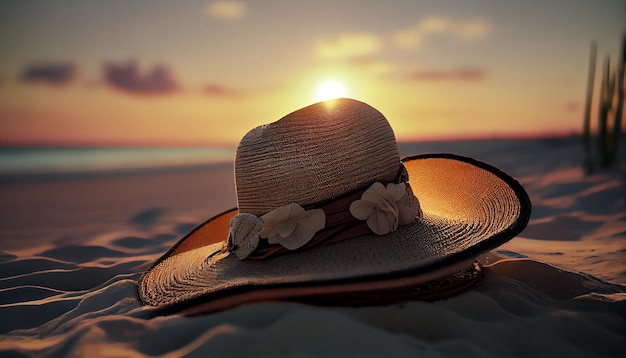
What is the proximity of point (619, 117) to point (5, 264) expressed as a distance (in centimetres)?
694

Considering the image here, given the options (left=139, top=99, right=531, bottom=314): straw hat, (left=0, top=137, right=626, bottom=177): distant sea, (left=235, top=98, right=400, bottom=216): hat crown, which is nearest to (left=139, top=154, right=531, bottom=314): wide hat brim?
(left=139, top=99, right=531, bottom=314): straw hat

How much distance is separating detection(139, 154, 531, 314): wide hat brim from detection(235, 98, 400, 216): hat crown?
0.77 ft

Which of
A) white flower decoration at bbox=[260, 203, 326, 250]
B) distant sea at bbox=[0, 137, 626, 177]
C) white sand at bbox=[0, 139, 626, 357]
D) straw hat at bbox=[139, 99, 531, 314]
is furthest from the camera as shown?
distant sea at bbox=[0, 137, 626, 177]

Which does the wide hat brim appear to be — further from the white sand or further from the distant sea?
the distant sea

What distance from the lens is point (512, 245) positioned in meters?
3.33

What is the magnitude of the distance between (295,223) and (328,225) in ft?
0.44

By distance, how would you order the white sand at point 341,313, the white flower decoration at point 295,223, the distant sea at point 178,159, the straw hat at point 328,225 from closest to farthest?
the white sand at point 341,313, the straw hat at point 328,225, the white flower decoration at point 295,223, the distant sea at point 178,159

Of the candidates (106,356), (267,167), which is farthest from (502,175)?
(106,356)

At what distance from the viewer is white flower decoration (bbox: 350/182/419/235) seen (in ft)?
6.25

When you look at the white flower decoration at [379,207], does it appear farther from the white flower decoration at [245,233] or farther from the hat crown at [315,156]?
the white flower decoration at [245,233]

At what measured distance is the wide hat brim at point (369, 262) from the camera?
1620 mm

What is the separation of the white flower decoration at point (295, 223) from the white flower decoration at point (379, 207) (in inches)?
6.0

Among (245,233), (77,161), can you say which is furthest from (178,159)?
(245,233)

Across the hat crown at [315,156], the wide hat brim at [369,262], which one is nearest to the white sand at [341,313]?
the wide hat brim at [369,262]
